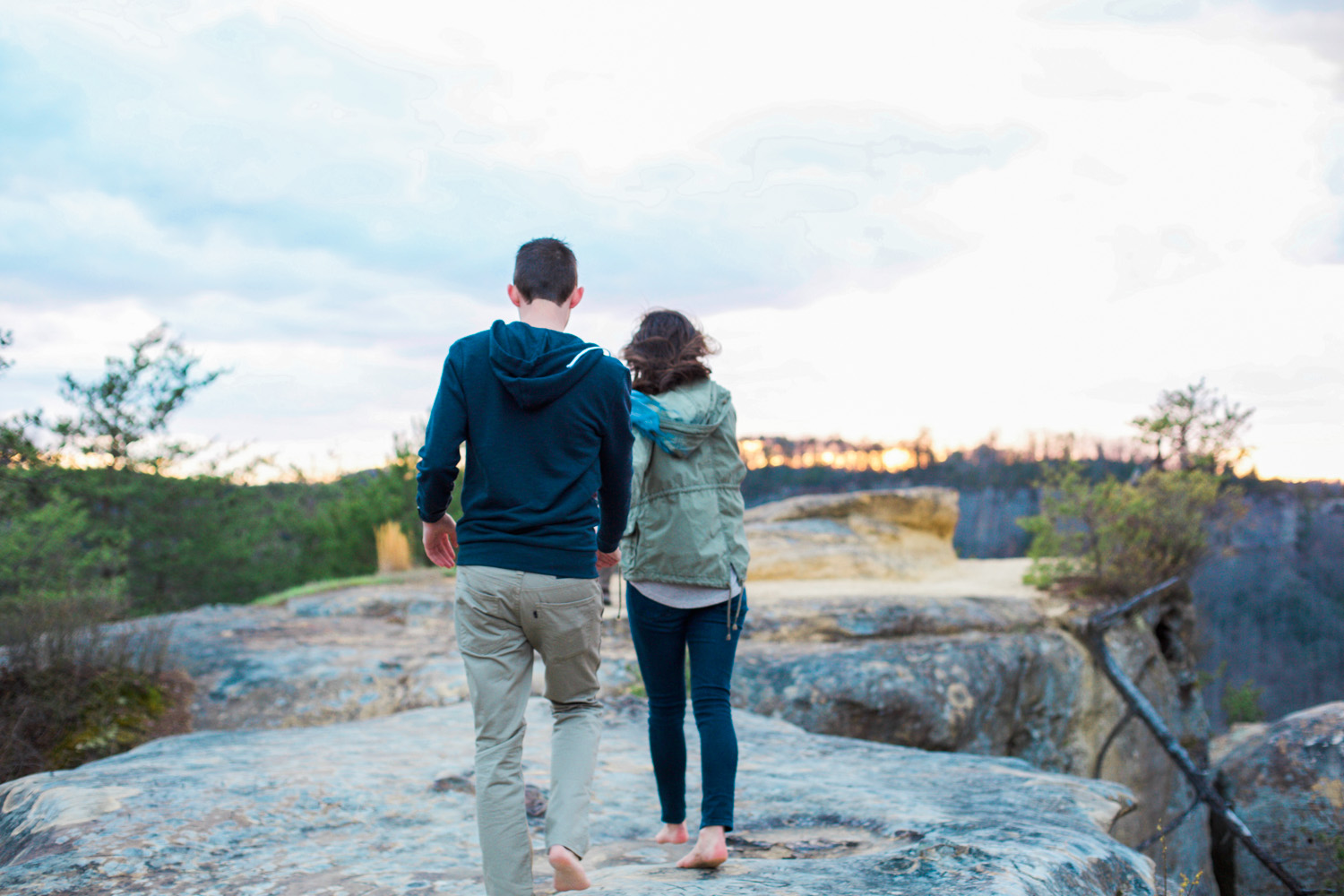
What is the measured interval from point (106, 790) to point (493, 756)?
2049 mm

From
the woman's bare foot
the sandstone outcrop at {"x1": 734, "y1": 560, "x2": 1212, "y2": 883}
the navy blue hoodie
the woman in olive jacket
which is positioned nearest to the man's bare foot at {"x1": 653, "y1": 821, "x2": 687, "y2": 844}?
the woman in olive jacket

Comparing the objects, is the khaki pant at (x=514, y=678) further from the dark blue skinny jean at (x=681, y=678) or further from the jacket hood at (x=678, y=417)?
the jacket hood at (x=678, y=417)

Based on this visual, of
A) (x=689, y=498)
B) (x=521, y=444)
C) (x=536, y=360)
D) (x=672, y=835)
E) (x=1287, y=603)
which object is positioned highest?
(x=536, y=360)

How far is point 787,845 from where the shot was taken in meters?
3.33

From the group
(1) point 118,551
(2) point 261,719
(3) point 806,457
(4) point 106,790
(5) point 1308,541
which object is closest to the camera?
(4) point 106,790

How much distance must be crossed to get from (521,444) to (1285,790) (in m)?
8.04

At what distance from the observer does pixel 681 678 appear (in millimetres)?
3266

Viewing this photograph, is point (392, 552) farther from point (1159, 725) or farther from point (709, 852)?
point (709, 852)

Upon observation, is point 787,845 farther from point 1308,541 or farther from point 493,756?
point 1308,541

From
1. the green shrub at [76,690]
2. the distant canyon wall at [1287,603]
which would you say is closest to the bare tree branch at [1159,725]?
the green shrub at [76,690]

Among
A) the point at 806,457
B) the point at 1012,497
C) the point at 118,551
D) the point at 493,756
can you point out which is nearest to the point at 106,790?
the point at 493,756

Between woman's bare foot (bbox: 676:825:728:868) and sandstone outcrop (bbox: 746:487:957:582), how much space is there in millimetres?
8928

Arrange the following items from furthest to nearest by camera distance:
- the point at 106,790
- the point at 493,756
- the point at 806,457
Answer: the point at 806,457, the point at 106,790, the point at 493,756

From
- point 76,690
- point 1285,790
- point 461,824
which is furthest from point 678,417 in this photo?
point 1285,790
